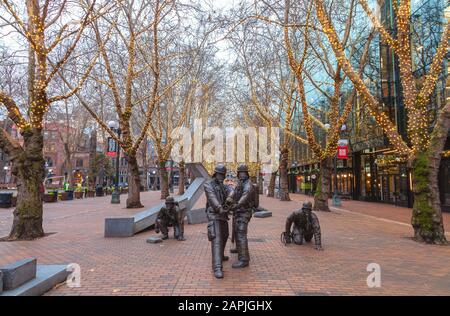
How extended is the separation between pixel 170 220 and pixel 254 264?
3.80 meters

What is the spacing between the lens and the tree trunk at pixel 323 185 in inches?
661

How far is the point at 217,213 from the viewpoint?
593 cm

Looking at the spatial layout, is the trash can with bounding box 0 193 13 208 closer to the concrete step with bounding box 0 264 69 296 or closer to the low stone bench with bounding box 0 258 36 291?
the concrete step with bounding box 0 264 69 296

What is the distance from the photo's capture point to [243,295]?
4.71 metres

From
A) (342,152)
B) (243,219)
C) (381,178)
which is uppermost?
(342,152)

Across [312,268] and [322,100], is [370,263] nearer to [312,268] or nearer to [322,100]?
[312,268]

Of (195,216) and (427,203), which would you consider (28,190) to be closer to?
(195,216)

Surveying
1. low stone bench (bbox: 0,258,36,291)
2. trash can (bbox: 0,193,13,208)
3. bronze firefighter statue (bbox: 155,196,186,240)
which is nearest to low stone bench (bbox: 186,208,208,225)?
bronze firefighter statue (bbox: 155,196,186,240)

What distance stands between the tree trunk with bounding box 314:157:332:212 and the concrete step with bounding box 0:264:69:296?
45.5ft

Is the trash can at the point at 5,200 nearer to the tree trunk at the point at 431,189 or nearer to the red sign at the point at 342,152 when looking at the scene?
the tree trunk at the point at 431,189

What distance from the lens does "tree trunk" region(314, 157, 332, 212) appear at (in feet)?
55.1

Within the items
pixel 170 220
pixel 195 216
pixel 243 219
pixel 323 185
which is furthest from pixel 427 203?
pixel 195 216

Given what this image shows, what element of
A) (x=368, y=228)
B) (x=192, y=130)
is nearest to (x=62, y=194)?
(x=192, y=130)

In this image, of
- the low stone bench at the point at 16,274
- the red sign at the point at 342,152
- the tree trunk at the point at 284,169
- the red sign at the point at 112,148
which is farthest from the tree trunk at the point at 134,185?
the low stone bench at the point at 16,274
